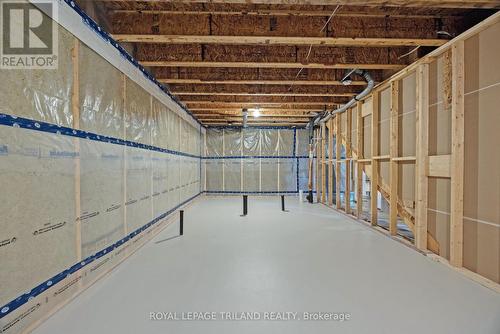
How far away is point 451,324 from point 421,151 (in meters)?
2.07

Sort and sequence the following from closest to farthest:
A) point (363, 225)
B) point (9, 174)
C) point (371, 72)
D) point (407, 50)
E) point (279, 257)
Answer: point (9, 174) → point (279, 257) → point (407, 50) → point (371, 72) → point (363, 225)

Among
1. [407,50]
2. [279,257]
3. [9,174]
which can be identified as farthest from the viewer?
[407,50]

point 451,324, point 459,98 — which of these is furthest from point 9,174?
point 459,98

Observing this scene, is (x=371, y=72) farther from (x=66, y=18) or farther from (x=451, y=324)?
(x=66, y=18)

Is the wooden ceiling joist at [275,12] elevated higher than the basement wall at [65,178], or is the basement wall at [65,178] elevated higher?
the wooden ceiling joist at [275,12]

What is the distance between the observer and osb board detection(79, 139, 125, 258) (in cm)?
232

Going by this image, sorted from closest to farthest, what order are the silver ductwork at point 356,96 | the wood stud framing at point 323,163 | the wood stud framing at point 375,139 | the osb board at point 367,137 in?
the silver ductwork at point 356,96
the wood stud framing at point 375,139
the osb board at point 367,137
the wood stud framing at point 323,163

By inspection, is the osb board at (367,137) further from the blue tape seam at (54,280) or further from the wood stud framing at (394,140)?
the blue tape seam at (54,280)

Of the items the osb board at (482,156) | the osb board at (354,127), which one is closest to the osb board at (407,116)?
the osb board at (482,156)

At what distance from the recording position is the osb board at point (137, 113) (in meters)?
3.23

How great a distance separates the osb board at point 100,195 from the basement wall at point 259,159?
241 inches

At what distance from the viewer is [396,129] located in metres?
3.88

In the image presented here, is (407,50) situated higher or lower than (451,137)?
higher

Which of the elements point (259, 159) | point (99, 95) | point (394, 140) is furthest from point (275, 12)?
point (259, 159)
